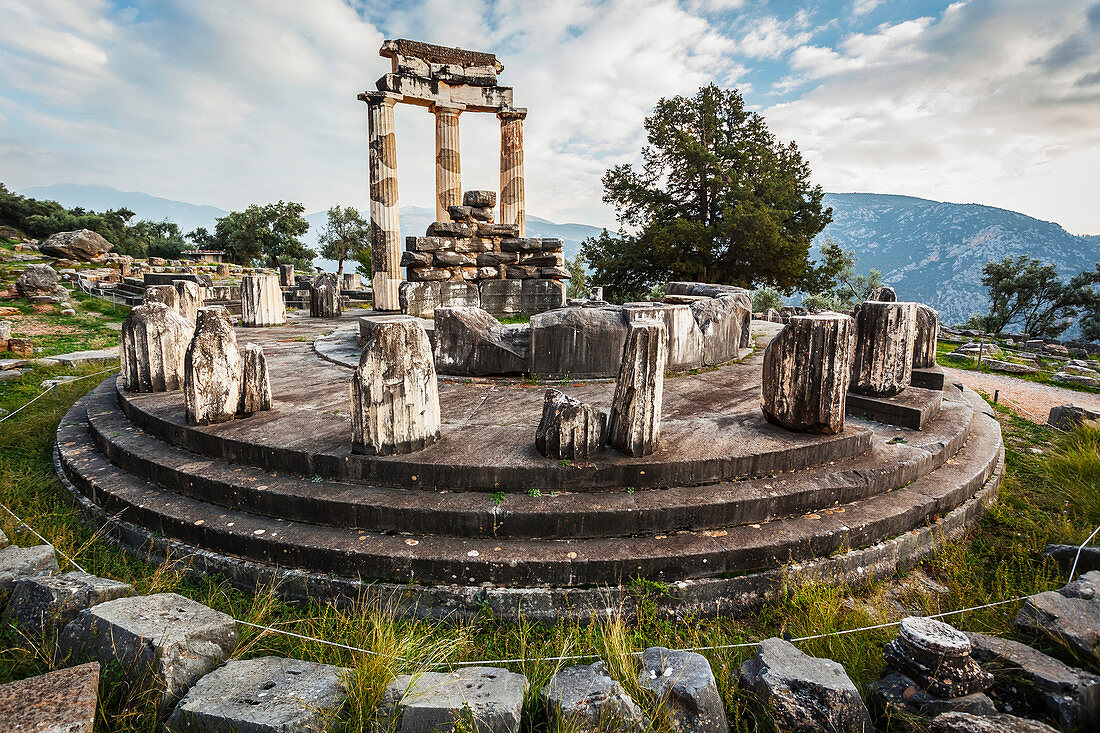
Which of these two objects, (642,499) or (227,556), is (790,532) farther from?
(227,556)

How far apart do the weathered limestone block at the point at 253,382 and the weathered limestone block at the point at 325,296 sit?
764cm

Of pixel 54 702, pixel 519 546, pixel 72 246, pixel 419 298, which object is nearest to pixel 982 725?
pixel 519 546

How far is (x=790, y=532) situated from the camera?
2.95 meters

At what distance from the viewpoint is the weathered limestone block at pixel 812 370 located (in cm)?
355

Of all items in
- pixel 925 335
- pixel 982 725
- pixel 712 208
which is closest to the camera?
pixel 982 725

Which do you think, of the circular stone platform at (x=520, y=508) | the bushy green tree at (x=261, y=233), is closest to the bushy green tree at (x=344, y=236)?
the bushy green tree at (x=261, y=233)

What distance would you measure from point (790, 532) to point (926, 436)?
2196mm

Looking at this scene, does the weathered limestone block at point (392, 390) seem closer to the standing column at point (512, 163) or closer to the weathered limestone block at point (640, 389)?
the weathered limestone block at point (640, 389)

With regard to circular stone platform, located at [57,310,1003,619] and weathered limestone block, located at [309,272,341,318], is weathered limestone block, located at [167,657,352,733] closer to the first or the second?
circular stone platform, located at [57,310,1003,619]

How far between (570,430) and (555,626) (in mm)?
1103

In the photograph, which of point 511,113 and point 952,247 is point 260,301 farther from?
point 952,247

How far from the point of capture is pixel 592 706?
186cm

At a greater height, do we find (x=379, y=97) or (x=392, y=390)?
(x=379, y=97)

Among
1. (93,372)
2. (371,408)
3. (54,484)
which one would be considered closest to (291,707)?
(371,408)
